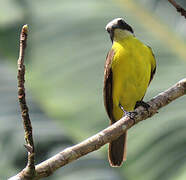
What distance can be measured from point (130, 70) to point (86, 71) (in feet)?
2.22

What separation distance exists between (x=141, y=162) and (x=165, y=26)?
1.14m

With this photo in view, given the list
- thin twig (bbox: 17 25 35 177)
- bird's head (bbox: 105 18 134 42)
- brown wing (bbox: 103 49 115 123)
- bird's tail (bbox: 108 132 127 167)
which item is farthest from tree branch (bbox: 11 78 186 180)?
bird's head (bbox: 105 18 134 42)

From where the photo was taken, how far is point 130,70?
3.66 metres

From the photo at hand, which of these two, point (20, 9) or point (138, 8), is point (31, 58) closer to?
point (20, 9)

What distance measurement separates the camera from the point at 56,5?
4.78 m

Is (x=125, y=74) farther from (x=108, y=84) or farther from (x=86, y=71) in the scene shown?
(x=86, y=71)

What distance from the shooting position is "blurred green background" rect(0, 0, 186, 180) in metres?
3.72

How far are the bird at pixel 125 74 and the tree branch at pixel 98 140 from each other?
750 mm

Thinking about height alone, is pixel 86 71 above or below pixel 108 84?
below

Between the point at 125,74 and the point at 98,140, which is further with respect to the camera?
the point at 125,74

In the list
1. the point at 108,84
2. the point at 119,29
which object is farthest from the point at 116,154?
the point at 119,29

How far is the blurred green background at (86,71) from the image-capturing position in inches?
146

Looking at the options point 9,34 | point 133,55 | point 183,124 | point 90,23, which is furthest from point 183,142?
point 9,34

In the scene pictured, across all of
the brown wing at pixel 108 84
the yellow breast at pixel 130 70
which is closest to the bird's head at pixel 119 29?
the yellow breast at pixel 130 70
